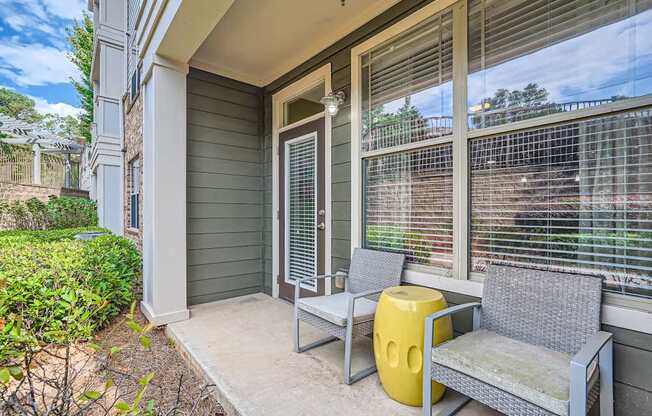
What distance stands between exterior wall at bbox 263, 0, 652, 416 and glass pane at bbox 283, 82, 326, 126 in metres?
0.22

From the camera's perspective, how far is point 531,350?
158cm

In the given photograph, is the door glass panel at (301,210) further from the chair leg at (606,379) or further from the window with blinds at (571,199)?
the chair leg at (606,379)

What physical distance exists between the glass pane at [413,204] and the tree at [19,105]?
24286 mm

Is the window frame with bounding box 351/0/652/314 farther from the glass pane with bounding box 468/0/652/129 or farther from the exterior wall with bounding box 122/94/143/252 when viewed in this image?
the exterior wall with bounding box 122/94/143/252

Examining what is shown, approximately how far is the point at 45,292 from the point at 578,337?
3.60 metres

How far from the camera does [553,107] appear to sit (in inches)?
71.3

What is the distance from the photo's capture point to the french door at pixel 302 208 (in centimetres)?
340

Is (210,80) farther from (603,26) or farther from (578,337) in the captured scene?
(578,337)

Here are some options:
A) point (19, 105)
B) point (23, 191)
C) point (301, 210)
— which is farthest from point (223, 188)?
point (19, 105)

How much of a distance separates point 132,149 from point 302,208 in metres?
3.11

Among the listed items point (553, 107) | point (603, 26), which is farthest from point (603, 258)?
point (603, 26)

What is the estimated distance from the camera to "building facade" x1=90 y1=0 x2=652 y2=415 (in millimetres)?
1616

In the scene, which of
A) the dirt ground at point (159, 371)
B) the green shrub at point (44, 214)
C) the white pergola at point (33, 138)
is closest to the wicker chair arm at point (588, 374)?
the dirt ground at point (159, 371)

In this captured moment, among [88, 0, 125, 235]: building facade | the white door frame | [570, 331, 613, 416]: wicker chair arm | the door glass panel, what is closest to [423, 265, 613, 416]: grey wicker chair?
[570, 331, 613, 416]: wicker chair arm
